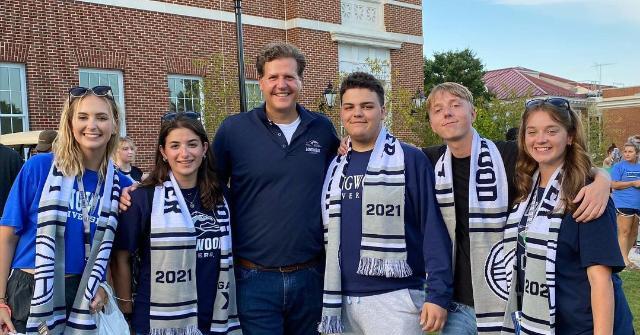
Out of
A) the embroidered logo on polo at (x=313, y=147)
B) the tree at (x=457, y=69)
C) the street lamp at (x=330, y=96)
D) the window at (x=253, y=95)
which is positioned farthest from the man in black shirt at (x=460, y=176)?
the tree at (x=457, y=69)

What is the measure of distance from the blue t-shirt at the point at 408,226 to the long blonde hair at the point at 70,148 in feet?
4.42

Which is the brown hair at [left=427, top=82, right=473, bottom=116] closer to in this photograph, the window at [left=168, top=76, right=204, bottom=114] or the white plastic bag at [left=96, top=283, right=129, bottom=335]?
the white plastic bag at [left=96, top=283, right=129, bottom=335]

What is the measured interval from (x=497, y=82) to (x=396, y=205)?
4756 centimetres

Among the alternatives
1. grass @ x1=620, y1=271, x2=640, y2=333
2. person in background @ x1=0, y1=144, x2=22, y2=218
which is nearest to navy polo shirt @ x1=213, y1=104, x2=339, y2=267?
person in background @ x1=0, y1=144, x2=22, y2=218

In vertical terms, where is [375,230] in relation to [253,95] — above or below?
below

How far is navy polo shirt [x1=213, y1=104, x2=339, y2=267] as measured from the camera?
3.70 metres

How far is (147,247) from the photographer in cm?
351

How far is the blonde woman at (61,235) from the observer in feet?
10.3

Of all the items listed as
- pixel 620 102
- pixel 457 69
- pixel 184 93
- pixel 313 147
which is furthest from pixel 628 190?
pixel 620 102

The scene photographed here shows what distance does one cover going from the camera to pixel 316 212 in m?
3.76

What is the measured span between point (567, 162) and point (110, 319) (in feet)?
8.15

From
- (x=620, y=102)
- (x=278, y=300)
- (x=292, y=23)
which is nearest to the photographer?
(x=278, y=300)

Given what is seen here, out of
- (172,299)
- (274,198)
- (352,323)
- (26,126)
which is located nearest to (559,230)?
(352,323)

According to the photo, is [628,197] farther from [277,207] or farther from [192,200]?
[192,200]
